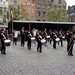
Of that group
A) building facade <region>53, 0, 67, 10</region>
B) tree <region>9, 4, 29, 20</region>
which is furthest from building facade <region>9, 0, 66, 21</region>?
tree <region>9, 4, 29, 20</region>

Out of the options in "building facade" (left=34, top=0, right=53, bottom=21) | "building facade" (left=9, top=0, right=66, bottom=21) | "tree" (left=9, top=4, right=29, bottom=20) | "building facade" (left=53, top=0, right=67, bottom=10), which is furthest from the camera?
"building facade" (left=53, top=0, right=67, bottom=10)

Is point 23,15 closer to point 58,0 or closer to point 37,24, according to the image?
point 37,24

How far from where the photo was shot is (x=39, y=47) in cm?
1978

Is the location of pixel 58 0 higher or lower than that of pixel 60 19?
higher

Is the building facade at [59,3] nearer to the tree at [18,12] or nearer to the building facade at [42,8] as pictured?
the building facade at [42,8]

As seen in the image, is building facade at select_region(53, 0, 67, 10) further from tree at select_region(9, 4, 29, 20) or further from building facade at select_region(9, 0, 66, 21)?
tree at select_region(9, 4, 29, 20)

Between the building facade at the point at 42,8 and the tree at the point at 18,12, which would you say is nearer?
the tree at the point at 18,12

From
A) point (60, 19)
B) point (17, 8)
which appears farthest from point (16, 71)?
point (60, 19)

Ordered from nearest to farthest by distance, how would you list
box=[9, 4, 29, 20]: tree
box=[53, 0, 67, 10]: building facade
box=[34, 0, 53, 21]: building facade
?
box=[9, 4, 29, 20]: tree, box=[34, 0, 53, 21]: building facade, box=[53, 0, 67, 10]: building facade

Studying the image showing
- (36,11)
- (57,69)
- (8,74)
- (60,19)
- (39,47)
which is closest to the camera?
(8,74)

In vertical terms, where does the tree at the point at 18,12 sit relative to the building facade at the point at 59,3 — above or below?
below

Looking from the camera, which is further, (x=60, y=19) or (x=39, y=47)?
(x=60, y=19)

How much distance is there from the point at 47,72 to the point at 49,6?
82869mm

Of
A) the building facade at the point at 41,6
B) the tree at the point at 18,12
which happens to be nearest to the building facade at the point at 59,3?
the building facade at the point at 41,6
